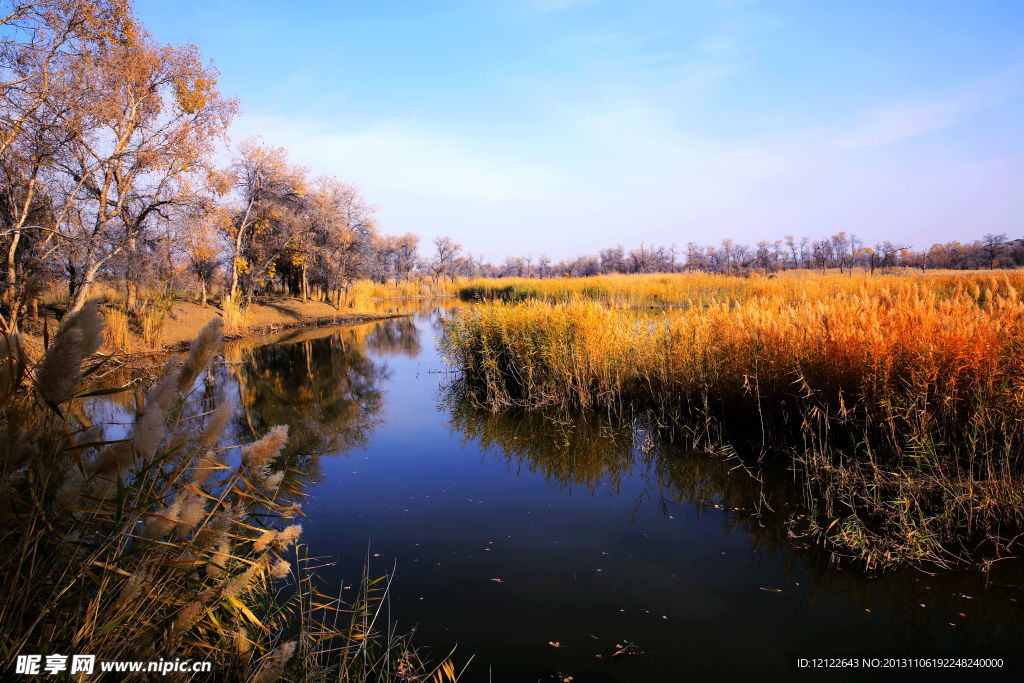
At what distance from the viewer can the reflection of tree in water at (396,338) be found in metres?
17.2

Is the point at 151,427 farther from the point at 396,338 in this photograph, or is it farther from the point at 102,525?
the point at 396,338

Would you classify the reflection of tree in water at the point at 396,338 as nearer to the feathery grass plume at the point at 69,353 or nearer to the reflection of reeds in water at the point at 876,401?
the reflection of reeds in water at the point at 876,401

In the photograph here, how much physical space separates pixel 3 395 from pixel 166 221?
1796cm

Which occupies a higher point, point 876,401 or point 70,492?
point 70,492

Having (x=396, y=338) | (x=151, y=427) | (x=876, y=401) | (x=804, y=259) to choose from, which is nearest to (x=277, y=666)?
(x=151, y=427)

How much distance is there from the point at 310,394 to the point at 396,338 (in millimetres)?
9335

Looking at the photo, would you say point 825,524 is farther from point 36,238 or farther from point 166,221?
point 166,221

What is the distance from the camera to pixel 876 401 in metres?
4.99

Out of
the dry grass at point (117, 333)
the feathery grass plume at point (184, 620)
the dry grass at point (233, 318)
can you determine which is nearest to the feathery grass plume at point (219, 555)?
the feathery grass plume at point (184, 620)

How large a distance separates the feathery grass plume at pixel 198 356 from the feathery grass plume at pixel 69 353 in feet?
0.64

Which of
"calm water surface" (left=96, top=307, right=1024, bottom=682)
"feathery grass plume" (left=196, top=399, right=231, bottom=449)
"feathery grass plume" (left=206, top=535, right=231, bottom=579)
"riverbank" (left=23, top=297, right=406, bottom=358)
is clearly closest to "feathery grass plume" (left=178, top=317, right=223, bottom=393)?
"feathery grass plume" (left=196, top=399, right=231, bottom=449)

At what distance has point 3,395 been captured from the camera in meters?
1.29

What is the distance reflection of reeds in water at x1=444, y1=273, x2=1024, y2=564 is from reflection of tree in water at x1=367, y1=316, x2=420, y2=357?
32.9 ft

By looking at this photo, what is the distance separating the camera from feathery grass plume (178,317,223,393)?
139 cm
